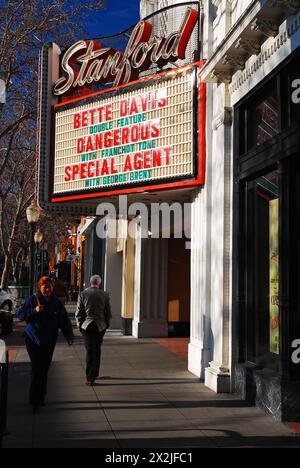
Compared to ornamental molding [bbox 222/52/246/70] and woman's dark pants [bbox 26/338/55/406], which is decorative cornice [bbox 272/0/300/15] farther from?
woman's dark pants [bbox 26/338/55/406]

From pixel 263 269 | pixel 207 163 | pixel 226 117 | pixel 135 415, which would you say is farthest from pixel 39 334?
pixel 226 117

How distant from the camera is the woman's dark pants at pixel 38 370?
7.84m

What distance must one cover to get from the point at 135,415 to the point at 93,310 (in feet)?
8.24

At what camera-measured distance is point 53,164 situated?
46.1 ft

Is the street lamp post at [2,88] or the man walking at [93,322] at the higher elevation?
the street lamp post at [2,88]

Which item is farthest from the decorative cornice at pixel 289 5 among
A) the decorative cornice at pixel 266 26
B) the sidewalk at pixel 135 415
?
the sidewalk at pixel 135 415

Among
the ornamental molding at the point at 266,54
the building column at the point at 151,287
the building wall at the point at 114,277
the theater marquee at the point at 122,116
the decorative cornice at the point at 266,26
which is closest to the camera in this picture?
the ornamental molding at the point at 266,54

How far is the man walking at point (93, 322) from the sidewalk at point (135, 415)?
35cm

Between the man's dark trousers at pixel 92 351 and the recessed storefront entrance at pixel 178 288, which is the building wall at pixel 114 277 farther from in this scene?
the man's dark trousers at pixel 92 351

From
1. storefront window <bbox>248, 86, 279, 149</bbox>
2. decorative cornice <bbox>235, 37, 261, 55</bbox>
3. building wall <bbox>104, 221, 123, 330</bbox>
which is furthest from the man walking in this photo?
building wall <bbox>104, 221, 123, 330</bbox>

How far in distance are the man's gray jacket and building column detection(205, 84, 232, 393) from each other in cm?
180

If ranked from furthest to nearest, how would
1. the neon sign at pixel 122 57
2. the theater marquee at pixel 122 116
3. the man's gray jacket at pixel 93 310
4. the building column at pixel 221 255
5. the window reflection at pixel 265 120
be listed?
the neon sign at pixel 122 57 < the theater marquee at pixel 122 116 < the man's gray jacket at pixel 93 310 < the building column at pixel 221 255 < the window reflection at pixel 265 120

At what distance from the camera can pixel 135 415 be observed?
7523mm

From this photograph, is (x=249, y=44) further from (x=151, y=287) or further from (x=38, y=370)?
(x=151, y=287)
